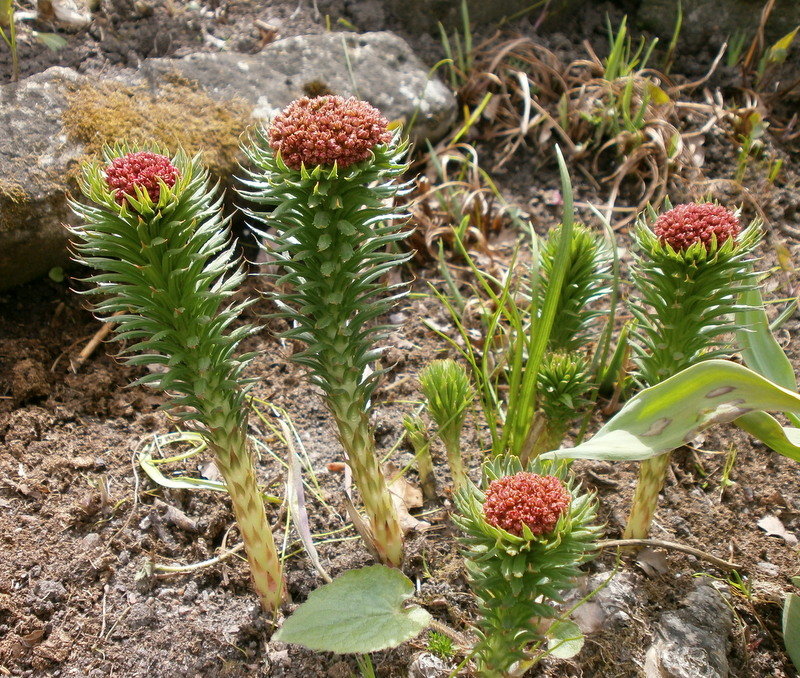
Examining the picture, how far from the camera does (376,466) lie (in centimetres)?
228

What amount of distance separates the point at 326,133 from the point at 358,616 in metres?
1.34

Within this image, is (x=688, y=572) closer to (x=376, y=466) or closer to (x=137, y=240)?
(x=376, y=466)

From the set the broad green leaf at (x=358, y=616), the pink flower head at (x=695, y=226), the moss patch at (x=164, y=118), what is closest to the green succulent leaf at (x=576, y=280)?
the pink flower head at (x=695, y=226)

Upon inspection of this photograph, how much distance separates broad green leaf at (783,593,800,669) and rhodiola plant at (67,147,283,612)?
1.59 metres

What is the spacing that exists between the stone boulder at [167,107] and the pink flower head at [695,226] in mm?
1671

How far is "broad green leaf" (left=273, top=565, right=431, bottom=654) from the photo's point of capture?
1932 millimetres

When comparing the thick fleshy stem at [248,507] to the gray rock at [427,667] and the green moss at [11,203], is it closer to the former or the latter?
the gray rock at [427,667]

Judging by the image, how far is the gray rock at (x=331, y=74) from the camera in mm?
3426

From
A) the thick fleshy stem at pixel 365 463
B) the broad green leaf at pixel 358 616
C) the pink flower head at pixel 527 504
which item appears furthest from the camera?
the thick fleshy stem at pixel 365 463

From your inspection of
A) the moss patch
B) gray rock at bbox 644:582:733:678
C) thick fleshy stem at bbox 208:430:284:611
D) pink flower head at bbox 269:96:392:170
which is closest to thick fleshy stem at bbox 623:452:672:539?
gray rock at bbox 644:582:733:678

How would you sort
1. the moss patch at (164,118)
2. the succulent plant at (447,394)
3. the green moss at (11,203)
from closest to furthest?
the succulent plant at (447,394) → the green moss at (11,203) → the moss patch at (164,118)

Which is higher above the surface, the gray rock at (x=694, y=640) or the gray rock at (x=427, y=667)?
the gray rock at (x=427, y=667)

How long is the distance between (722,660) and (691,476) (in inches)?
29.0

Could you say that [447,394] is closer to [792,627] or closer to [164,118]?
[792,627]
